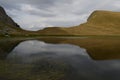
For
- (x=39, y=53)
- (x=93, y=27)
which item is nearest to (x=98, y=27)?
(x=93, y=27)

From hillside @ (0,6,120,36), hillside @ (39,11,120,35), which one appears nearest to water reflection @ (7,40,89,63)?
hillside @ (39,11,120,35)

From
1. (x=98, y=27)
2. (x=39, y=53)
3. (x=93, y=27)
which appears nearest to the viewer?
(x=39, y=53)

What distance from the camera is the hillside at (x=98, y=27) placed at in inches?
5630

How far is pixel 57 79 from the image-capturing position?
15891mm

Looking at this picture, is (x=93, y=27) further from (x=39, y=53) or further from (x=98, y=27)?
(x=39, y=53)

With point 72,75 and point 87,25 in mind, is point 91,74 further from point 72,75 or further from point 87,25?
point 87,25

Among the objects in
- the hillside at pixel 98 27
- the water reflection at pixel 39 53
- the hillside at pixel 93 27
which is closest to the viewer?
the water reflection at pixel 39 53

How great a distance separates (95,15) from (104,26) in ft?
71.2

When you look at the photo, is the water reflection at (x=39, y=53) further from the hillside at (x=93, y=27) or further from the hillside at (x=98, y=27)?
the hillside at (x=93, y=27)

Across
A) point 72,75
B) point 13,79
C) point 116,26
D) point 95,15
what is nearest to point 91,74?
point 72,75

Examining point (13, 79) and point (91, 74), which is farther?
point (91, 74)

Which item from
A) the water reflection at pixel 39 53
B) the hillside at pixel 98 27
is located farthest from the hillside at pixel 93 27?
the water reflection at pixel 39 53

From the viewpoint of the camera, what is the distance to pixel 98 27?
521 ft

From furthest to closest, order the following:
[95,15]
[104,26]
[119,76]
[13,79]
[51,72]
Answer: [95,15]
[104,26]
[51,72]
[119,76]
[13,79]
